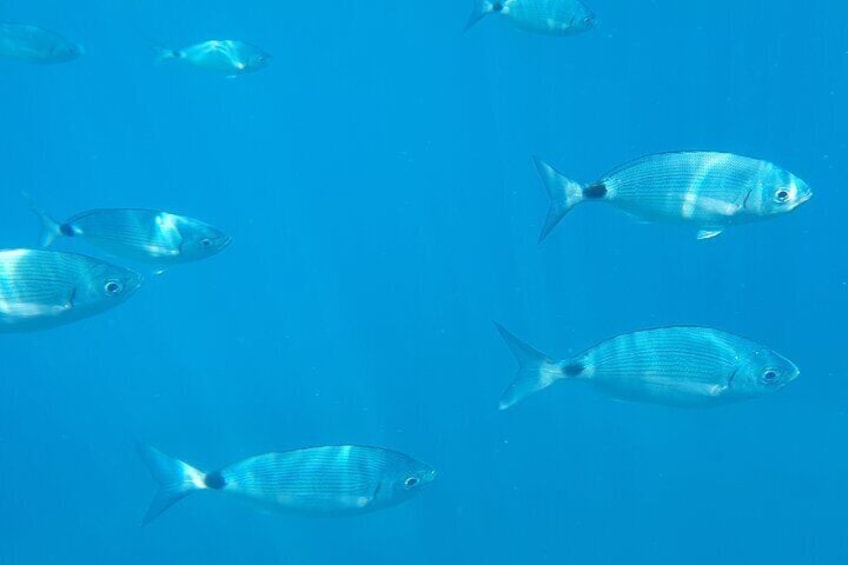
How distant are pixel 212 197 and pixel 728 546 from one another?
12755 mm

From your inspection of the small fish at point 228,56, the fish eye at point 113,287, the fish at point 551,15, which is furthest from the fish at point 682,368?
the small fish at point 228,56

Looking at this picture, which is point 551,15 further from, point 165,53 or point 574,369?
point 165,53

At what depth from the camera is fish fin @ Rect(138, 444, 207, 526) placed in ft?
14.3

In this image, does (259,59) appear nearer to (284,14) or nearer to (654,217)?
(654,217)

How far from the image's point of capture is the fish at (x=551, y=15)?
615cm

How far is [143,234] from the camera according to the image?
4.93 metres

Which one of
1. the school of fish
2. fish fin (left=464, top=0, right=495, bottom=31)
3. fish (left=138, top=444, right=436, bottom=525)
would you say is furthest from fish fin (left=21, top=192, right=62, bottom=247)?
fish fin (left=464, top=0, right=495, bottom=31)

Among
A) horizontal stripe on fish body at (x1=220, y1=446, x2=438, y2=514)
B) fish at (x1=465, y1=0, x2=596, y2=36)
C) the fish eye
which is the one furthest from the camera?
fish at (x1=465, y1=0, x2=596, y2=36)

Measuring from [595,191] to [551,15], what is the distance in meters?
2.59

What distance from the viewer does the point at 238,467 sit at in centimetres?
432

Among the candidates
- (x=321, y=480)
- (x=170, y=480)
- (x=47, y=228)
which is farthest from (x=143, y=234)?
(x=321, y=480)

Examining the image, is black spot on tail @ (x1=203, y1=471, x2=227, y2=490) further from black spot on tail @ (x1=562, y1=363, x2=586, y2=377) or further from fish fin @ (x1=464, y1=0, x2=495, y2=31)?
fish fin @ (x1=464, y1=0, x2=495, y2=31)

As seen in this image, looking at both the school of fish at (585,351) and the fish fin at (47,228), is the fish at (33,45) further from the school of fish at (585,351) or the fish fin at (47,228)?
the school of fish at (585,351)

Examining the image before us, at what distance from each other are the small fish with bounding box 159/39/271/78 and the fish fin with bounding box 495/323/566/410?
5.12m
